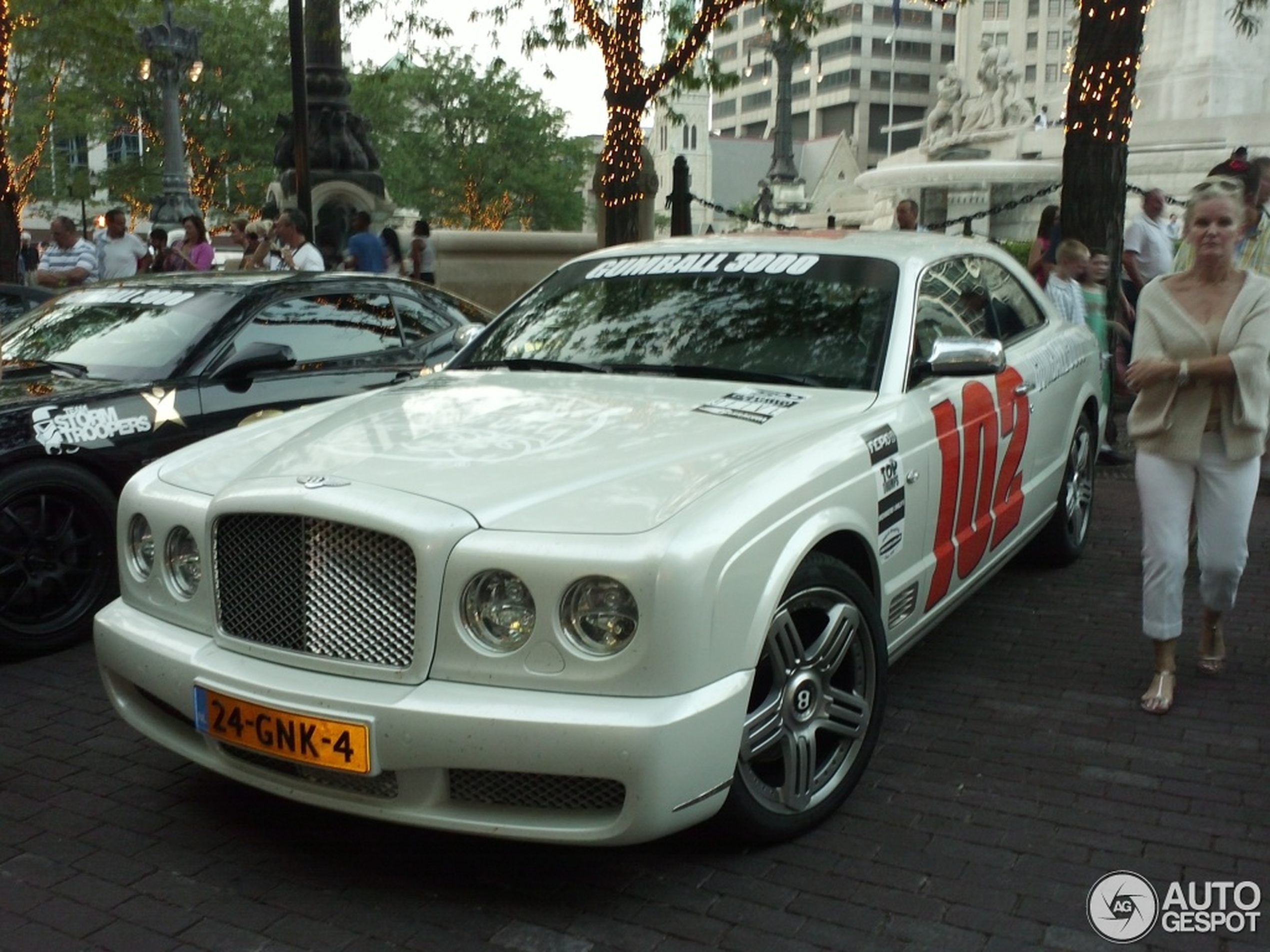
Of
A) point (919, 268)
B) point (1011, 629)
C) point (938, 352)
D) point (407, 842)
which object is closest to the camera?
point (407, 842)

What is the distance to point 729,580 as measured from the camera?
10.6 feet

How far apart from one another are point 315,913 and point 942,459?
2.53 metres

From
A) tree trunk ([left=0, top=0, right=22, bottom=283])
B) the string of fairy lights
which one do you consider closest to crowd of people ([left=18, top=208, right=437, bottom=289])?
tree trunk ([left=0, top=0, right=22, bottom=283])

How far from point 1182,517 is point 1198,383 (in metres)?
0.49

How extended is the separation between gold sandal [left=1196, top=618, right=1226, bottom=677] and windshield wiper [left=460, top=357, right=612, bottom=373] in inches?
103

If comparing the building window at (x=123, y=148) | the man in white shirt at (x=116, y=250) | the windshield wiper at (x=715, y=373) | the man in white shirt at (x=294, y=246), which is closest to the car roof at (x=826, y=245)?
the windshield wiper at (x=715, y=373)

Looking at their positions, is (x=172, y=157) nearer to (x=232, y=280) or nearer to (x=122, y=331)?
(x=232, y=280)

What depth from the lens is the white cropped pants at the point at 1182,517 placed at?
4.82m

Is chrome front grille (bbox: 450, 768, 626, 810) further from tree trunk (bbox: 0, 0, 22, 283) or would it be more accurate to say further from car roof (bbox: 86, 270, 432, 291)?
tree trunk (bbox: 0, 0, 22, 283)

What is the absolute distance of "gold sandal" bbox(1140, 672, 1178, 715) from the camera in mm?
4816

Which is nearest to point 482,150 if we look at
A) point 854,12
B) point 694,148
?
point 694,148

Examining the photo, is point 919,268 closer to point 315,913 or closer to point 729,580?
point 729,580

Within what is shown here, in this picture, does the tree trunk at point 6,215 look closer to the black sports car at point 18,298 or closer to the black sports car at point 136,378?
the black sports car at point 18,298

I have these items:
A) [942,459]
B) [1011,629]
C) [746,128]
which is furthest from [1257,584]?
[746,128]
